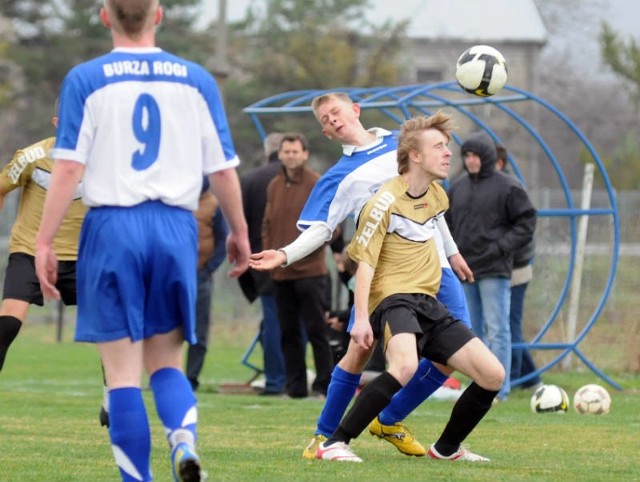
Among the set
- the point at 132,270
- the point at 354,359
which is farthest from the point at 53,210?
the point at 354,359

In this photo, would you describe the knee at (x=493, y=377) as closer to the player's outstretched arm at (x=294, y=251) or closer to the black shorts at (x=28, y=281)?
the player's outstretched arm at (x=294, y=251)

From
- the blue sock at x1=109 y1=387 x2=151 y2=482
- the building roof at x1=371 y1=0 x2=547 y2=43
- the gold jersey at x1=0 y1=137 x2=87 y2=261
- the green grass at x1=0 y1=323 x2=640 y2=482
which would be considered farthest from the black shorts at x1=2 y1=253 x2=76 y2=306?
the building roof at x1=371 y1=0 x2=547 y2=43

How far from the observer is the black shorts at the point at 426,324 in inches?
263

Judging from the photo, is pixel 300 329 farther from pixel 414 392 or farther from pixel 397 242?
pixel 397 242

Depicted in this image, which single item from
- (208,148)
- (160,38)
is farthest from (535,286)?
(160,38)

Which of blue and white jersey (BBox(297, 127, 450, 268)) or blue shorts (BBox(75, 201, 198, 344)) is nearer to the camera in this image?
blue shorts (BBox(75, 201, 198, 344))

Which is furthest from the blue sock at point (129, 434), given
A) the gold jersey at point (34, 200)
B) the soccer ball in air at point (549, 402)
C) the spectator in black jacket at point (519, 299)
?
the spectator in black jacket at point (519, 299)

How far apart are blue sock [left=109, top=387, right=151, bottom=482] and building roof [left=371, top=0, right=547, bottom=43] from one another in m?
41.5

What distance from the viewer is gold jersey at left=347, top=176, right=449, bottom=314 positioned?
675cm

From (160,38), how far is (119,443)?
104 ft

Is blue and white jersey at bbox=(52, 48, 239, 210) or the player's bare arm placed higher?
blue and white jersey at bbox=(52, 48, 239, 210)

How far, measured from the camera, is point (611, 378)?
43.6 ft

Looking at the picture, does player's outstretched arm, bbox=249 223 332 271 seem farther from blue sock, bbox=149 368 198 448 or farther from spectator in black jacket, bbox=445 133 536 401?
spectator in black jacket, bbox=445 133 536 401

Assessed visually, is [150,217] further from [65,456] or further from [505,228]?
[505,228]
